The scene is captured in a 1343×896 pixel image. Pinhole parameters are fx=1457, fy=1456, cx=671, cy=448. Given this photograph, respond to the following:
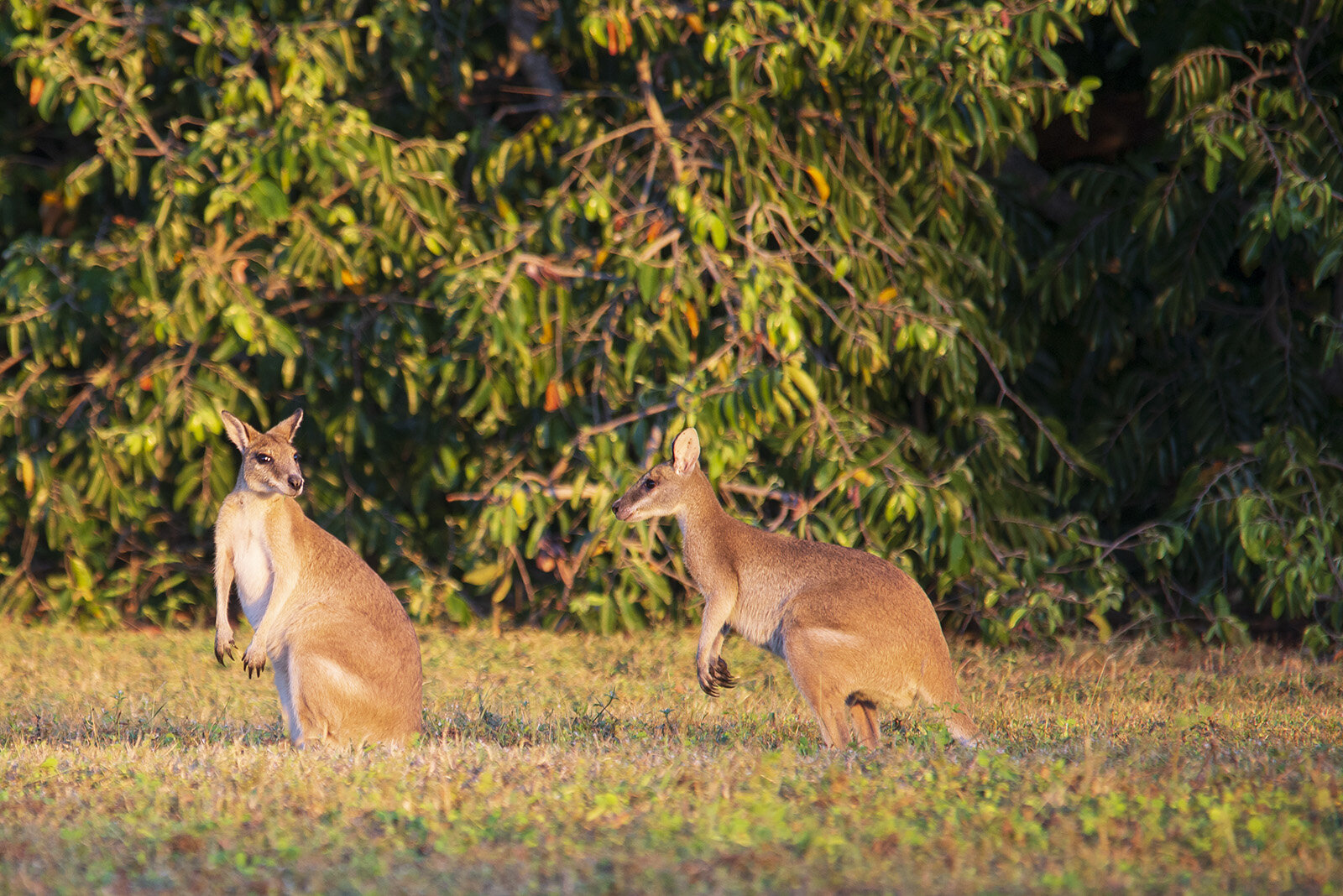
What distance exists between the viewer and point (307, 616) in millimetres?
5758

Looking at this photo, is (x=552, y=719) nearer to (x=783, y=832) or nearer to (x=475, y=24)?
(x=783, y=832)

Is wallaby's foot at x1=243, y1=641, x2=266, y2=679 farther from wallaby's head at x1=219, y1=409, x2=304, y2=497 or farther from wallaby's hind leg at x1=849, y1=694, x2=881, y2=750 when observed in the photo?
wallaby's hind leg at x1=849, y1=694, x2=881, y2=750

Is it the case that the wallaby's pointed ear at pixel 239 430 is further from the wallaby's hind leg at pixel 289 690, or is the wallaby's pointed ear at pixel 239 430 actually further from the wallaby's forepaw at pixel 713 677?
the wallaby's forepaw at pixel 713 677

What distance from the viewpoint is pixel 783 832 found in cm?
387

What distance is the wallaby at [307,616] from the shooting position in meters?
5.47

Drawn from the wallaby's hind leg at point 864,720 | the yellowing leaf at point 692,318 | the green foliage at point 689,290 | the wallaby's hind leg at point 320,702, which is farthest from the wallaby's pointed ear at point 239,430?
the wallaby's hind leg at point 864,720

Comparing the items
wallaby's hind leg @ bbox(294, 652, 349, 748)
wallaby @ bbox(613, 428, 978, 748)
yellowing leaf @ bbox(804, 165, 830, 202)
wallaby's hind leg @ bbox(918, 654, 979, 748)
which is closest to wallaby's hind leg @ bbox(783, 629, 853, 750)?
wallaby @ bbox(613, 428, 978, 748)

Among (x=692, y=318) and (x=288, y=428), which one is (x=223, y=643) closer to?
(x=288, y=428)

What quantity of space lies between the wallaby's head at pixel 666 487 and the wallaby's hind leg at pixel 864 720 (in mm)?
1268

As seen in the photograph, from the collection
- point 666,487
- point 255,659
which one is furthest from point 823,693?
point 255,659

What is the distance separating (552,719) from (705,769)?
178cm

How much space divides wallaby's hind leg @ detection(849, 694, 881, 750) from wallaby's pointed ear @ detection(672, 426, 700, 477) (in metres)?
1.40

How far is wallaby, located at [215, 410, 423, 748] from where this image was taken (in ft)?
17.9

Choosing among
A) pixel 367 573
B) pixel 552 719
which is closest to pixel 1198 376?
pixel 552 719
